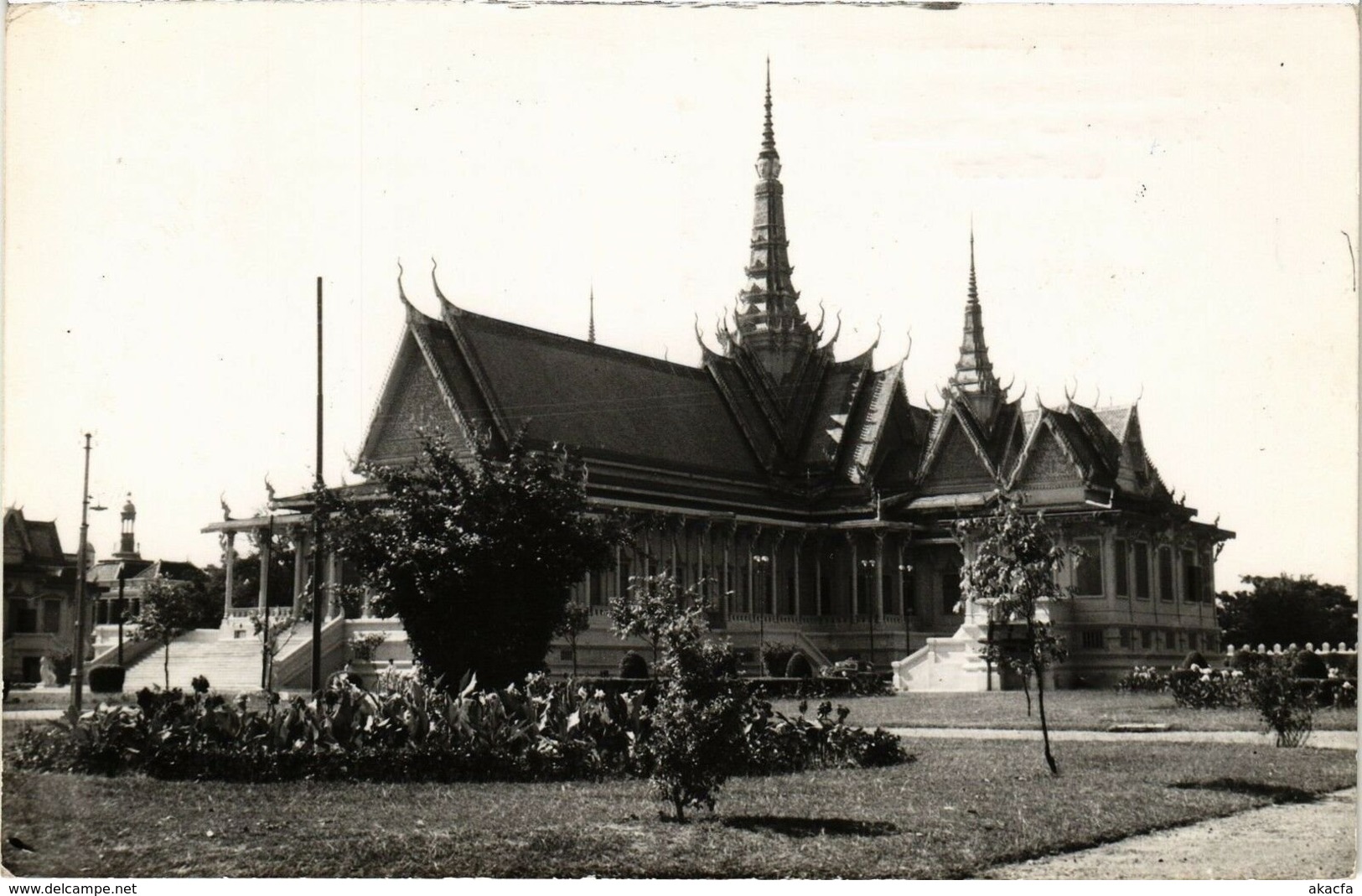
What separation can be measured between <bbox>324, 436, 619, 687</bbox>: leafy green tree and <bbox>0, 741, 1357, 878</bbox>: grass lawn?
219 inches

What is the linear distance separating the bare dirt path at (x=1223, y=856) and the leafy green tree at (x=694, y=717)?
260cm

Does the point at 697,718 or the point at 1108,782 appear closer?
the point at 697,718

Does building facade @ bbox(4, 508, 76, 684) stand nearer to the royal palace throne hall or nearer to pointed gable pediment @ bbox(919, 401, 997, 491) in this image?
the royal palace throne hall

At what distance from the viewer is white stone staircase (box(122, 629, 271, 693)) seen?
3794cm

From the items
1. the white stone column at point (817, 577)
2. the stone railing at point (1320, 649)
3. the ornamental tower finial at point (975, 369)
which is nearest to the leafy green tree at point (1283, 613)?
the stone railing at point (1320, 649)

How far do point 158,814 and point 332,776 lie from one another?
2864 millimetres

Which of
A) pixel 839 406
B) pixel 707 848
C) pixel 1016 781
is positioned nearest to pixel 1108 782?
pixel 1016 781

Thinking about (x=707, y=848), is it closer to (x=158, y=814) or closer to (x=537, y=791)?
(x=537, y=791)

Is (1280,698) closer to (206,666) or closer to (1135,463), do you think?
(206,666)

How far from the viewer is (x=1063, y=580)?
44.3m

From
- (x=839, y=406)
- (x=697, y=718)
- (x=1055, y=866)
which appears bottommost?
(x=1055, y=866)

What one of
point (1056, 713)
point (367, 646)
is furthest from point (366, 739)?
point (367, 646)

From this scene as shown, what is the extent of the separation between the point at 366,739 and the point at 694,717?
15.6 feet

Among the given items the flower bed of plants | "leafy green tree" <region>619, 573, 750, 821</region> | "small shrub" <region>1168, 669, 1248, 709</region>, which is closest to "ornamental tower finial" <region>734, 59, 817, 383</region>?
"small shrub" <region>1168, 669, 1248, 709</region>
